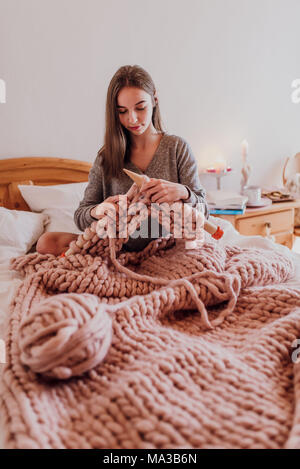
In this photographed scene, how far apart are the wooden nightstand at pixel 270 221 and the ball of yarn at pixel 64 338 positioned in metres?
1.45

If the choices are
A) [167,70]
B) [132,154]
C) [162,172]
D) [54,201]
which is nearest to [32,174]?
[54,201]

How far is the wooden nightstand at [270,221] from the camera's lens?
75.9 inches

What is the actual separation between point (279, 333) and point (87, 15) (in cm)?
174

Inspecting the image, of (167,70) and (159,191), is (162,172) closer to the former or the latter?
(159,191)

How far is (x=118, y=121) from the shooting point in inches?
44.8

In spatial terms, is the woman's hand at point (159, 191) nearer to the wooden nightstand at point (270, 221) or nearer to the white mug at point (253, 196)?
the wooden nightstand at point (270, 221)

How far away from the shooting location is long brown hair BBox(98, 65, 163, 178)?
1078 millimetres

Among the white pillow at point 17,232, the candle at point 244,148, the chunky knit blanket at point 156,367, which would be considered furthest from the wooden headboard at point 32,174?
the candle at point 244,148

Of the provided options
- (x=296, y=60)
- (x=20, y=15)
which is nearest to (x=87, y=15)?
(x=20, y=15)

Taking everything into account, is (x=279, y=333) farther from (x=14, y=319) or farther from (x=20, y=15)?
(x=20, y=15)

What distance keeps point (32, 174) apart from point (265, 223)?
132cm

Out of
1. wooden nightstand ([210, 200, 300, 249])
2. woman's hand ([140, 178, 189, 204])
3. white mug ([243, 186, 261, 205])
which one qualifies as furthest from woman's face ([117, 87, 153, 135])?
white mug ([243, 186, 261, 205])

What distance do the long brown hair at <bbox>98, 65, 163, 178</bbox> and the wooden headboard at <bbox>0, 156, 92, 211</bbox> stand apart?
592 mm
